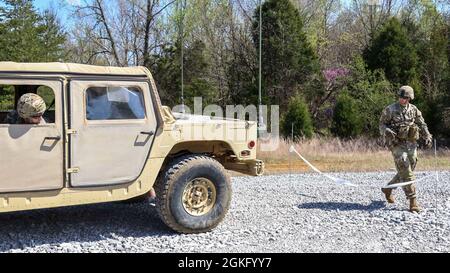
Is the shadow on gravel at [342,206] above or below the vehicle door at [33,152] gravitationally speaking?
below

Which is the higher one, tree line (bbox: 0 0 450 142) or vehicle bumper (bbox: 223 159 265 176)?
tree line (bbox: 0 0 450 142)

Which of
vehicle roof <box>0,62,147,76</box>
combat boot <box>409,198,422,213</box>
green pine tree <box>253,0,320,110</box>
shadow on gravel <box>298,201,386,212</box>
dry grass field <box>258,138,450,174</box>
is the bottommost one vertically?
shadow on gravel <box>298,201,386,212</box>

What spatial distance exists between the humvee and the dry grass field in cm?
568

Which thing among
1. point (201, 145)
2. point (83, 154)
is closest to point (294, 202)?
point (201, 145)

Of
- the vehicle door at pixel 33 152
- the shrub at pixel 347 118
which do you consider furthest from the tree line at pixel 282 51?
the vehicle door at pixel 33 152

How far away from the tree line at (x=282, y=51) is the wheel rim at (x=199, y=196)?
15.2m

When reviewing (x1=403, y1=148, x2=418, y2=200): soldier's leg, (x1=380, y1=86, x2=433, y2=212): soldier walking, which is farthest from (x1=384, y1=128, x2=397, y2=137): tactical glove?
(x1=403, y1=148, x2=418, y2=200): soldier's leg

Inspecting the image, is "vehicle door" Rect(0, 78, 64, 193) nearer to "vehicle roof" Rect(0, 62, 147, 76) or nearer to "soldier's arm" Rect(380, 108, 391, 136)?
"vehicle roof" Rect(0, 62, 147, 76)

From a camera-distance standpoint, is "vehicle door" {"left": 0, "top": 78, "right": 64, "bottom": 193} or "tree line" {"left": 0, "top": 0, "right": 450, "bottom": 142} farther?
"tree line" {"left": 0, "top": 0, "right": 450, "bottom": 142}

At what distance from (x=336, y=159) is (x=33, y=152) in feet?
34.2

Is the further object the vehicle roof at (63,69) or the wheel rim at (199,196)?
the wheel rim at (199,196)

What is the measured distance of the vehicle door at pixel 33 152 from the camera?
17.3ft

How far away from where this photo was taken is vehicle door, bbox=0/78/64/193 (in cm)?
527

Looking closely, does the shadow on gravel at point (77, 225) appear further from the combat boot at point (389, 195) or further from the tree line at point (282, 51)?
the tree line at point (282, 51)
